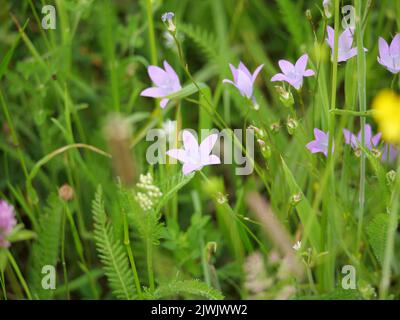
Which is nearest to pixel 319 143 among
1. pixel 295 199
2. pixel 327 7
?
pixel 295 199

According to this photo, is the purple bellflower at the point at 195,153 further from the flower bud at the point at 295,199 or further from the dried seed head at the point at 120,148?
the dried seed head at the point at 120,148

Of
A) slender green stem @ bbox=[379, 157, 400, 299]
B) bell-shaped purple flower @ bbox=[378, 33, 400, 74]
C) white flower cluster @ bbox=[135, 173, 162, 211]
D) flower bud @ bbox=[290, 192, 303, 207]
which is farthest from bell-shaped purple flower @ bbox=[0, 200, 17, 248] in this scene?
bell-shaped purple flower @ bbox=[378, 33, 400, 74]

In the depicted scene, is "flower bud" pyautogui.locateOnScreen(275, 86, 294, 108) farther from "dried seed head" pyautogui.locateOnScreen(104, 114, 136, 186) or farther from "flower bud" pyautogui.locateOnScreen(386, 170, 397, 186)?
"dried seed head" pyautogui.locateOnScreen(104, 114, 136, 186)

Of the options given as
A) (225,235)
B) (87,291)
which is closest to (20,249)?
(87,291)

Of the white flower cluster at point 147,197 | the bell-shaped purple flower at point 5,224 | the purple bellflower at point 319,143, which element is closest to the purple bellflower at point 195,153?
the white flower cluster at point 147,197

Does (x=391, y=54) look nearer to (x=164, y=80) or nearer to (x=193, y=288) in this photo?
(x=164, y=80)

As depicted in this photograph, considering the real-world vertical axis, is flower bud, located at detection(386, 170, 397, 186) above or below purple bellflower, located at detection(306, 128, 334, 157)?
below
